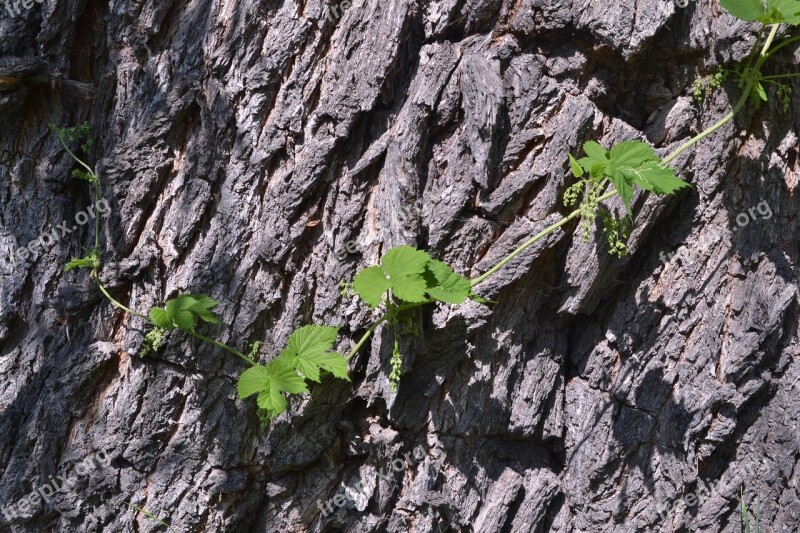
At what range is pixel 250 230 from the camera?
2.52 meters

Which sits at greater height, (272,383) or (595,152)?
(595,152)

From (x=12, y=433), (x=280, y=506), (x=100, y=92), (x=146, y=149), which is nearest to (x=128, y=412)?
(x=12, y=433)

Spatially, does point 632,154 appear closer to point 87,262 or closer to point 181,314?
point 181,314

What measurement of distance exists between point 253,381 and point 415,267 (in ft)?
2.35

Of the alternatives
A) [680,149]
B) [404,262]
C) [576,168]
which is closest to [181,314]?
[404,262]

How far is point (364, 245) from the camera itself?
254cm

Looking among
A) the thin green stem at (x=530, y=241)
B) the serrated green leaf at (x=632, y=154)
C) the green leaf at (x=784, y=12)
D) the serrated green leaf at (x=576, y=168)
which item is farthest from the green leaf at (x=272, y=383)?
the green leaf at (x=784, y=12)

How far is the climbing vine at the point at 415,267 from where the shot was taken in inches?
87.9

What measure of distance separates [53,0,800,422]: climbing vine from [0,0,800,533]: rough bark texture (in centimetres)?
7

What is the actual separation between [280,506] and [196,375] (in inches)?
24.9

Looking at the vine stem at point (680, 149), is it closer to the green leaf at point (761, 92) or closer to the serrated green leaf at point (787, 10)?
the green leaf at point (761, 92)

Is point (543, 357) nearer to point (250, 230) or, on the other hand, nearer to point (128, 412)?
point (250, 230)

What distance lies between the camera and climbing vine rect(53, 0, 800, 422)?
7.32 ft

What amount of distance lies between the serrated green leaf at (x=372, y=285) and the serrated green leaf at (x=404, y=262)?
0.03 m
